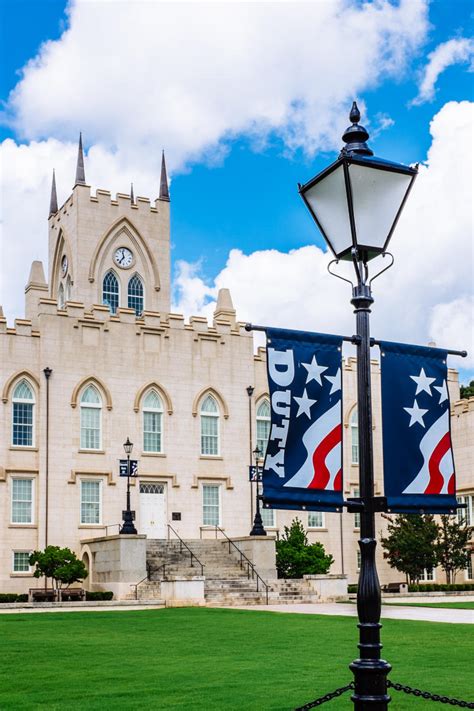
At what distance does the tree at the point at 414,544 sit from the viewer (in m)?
42.5

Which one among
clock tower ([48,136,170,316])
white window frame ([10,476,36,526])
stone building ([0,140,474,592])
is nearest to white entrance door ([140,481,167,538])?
stone building ([0,140,474,592])

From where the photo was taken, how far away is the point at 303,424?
7504 mm

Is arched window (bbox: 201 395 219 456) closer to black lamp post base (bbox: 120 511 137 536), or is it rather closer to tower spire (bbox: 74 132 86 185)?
black lamp post base (bbox: 120 511 137 536)

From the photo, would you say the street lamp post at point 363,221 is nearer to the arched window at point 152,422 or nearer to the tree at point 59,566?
the tree at point 59,566

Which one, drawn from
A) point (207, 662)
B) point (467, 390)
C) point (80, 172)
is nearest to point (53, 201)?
point (80, 172)

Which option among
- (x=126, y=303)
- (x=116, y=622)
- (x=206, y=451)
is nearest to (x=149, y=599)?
(x=116, y=622)

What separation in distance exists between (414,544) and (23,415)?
16935mm

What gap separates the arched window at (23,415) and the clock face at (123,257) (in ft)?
41.7

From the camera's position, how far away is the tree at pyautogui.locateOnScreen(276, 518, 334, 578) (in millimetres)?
39344

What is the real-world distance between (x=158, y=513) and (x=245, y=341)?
863 centimetres

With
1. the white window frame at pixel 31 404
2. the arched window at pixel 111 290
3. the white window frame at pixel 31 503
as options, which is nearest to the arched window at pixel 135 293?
the arched window at pixel 111 290

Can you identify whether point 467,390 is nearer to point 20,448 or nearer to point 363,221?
point 20,448

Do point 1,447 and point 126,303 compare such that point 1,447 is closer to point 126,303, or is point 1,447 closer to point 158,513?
point 158,513

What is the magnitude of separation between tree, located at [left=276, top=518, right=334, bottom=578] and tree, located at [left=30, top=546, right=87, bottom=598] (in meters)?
7.94
